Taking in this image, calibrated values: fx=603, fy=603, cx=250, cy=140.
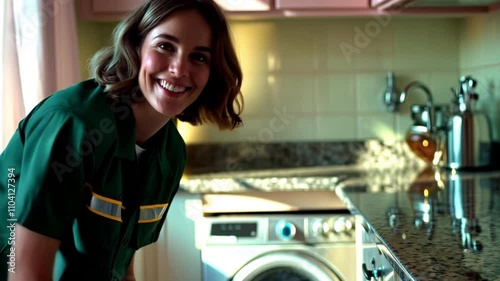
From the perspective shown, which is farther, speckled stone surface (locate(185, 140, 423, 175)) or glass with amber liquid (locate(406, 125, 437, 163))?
speckled stone surface (locate(185, 140, 423, 175))

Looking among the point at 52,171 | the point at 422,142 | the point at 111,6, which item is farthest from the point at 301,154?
the point at 52,171

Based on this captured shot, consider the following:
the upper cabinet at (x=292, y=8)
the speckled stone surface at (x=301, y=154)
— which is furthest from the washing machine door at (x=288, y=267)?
the upper cabinet at (x=292, y=8)

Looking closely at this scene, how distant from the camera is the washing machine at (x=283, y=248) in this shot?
6.66 feet

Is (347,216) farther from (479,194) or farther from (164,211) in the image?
(164,211)

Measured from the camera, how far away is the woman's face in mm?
1137

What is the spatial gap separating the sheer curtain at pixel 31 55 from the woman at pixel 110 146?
0.45m

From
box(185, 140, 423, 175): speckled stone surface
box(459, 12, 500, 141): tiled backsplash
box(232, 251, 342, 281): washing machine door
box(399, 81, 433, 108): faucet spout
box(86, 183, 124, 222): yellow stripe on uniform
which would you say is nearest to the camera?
box(86, 183, 124, 222): yellow stripe on uniform

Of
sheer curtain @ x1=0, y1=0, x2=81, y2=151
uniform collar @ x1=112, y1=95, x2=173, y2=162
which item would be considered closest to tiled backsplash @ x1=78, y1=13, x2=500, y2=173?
sheer curtain @ x1=0, y1=0, x2=81, y2=151

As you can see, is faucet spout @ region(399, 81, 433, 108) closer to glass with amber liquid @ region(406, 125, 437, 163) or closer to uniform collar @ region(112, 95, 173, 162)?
glass with amber liquid @ region(406, 125, 437, 163)

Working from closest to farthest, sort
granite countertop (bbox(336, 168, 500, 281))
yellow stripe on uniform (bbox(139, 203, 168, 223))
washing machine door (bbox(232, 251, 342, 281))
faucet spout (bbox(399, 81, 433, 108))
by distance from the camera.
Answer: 1. granite countertop (bbox(336, 168, 500, 281))
2. yellow stripe on uniform (bbox(139, 203, 168, 223))
3. washing machine door (bbox(232, 251, 342, 281))
4. faucet spout (bbox(399, 81, 433, 108))

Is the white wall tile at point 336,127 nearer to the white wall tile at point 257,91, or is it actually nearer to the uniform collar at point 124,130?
the white wall tile at point 257,91

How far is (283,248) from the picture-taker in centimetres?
204

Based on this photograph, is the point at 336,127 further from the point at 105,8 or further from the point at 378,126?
the point at 105,8

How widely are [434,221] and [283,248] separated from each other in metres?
0.81
